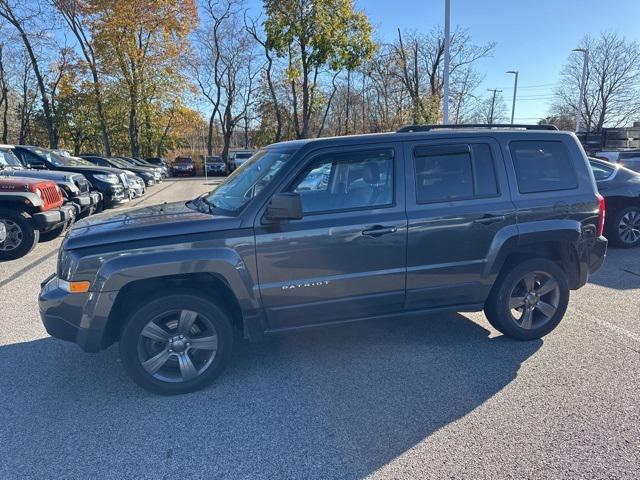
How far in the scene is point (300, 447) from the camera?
2637mm

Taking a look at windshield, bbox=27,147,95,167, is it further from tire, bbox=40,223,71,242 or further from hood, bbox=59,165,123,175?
tire, bbox=40,223,71,242

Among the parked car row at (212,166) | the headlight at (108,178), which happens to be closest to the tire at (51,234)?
the headlight at (108,178)

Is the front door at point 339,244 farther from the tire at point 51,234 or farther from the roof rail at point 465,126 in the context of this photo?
the tire at point 51,234

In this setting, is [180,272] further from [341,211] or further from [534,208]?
[534,208]

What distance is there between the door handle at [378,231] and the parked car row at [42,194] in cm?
639

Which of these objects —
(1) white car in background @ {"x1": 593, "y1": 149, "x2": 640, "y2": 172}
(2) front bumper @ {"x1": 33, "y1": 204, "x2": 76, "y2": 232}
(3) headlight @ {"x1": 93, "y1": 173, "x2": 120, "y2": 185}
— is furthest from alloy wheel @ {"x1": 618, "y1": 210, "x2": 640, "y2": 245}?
(3) headlight @ {"x1": 93, "y1": 173, "x2": 120, "y2": 185}

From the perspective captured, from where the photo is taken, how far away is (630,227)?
7590 millimetres

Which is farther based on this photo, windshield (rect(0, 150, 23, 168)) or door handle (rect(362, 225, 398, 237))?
windshield (rect(0, 150, 23, 168))

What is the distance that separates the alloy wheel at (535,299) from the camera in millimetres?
3986

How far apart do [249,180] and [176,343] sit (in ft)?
4.79

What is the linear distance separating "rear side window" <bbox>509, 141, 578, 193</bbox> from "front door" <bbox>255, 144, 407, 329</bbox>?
118cm

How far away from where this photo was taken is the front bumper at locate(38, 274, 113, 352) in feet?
9.90

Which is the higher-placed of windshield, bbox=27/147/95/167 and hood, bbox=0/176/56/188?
windshield, bbox=27/147/95/167

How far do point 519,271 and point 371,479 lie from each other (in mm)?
2407
